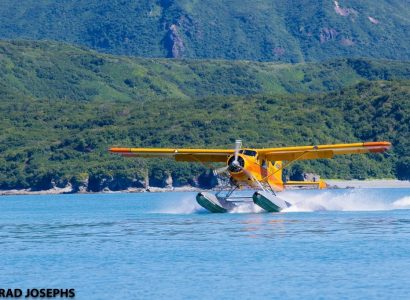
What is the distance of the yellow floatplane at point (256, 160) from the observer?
43594 mm

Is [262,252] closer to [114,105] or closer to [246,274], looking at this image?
[246,274]

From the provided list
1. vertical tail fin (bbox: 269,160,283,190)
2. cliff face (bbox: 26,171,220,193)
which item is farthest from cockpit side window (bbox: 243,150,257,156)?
cliff face (bbox: 26,171,220,193)

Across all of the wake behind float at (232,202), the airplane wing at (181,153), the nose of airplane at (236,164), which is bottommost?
the wake behind float at (232,202)

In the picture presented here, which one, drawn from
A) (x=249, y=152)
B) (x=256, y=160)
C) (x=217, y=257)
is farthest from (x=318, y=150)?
(x=217, y=257)

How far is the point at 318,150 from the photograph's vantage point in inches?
1789

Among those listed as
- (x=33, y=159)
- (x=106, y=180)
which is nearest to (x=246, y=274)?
(x=106, y=180)

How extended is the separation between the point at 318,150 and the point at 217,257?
15990mm

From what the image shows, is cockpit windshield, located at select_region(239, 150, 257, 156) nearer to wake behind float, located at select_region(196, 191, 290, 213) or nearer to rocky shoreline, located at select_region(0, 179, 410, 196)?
wake behind float, located at select_region(196, 191, 290, 213)

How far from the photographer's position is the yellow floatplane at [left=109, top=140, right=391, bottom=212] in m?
43.6

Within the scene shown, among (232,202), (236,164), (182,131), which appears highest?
(182,131)

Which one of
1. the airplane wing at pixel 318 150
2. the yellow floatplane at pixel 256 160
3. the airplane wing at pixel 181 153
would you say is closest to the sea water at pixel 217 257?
the yellow floatplane at pixel 256 160

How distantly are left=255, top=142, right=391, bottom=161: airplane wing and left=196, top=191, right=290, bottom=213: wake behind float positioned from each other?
5.22 ft

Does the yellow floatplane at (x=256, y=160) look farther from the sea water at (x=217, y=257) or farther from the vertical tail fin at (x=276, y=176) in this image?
the sea water at (x=217, y=257)

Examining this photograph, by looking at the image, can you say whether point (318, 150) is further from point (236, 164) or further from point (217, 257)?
point (217, 257)
